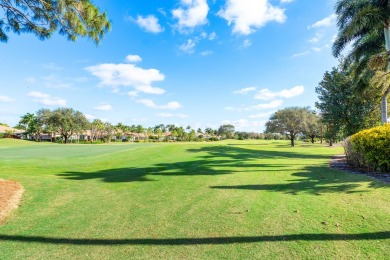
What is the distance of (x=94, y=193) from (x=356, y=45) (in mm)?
21236

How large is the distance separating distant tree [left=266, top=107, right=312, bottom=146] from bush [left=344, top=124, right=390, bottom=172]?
38060 mm

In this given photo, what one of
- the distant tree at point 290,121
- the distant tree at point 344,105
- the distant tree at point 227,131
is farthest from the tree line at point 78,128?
the distant tree at point 344,105

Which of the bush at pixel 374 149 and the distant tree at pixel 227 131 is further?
the distant tree at pixel 227 131

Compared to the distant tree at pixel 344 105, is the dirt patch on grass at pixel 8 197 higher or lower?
lower

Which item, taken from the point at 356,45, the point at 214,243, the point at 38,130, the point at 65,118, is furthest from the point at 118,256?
the point at 38,130

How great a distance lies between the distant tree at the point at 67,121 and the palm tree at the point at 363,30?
233ft

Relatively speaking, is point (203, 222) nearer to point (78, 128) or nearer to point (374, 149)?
point (374, 149)

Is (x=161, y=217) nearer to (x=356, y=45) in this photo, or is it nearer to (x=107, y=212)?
(x=107, y=212)

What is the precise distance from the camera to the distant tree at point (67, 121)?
6782 centimetres

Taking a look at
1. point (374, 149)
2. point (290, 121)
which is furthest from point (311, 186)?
point (290, 121)

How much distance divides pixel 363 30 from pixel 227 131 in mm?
122424

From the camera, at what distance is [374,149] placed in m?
9.52

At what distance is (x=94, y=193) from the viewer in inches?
291

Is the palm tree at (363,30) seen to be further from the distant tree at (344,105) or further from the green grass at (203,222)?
the green grass at (203,222)
